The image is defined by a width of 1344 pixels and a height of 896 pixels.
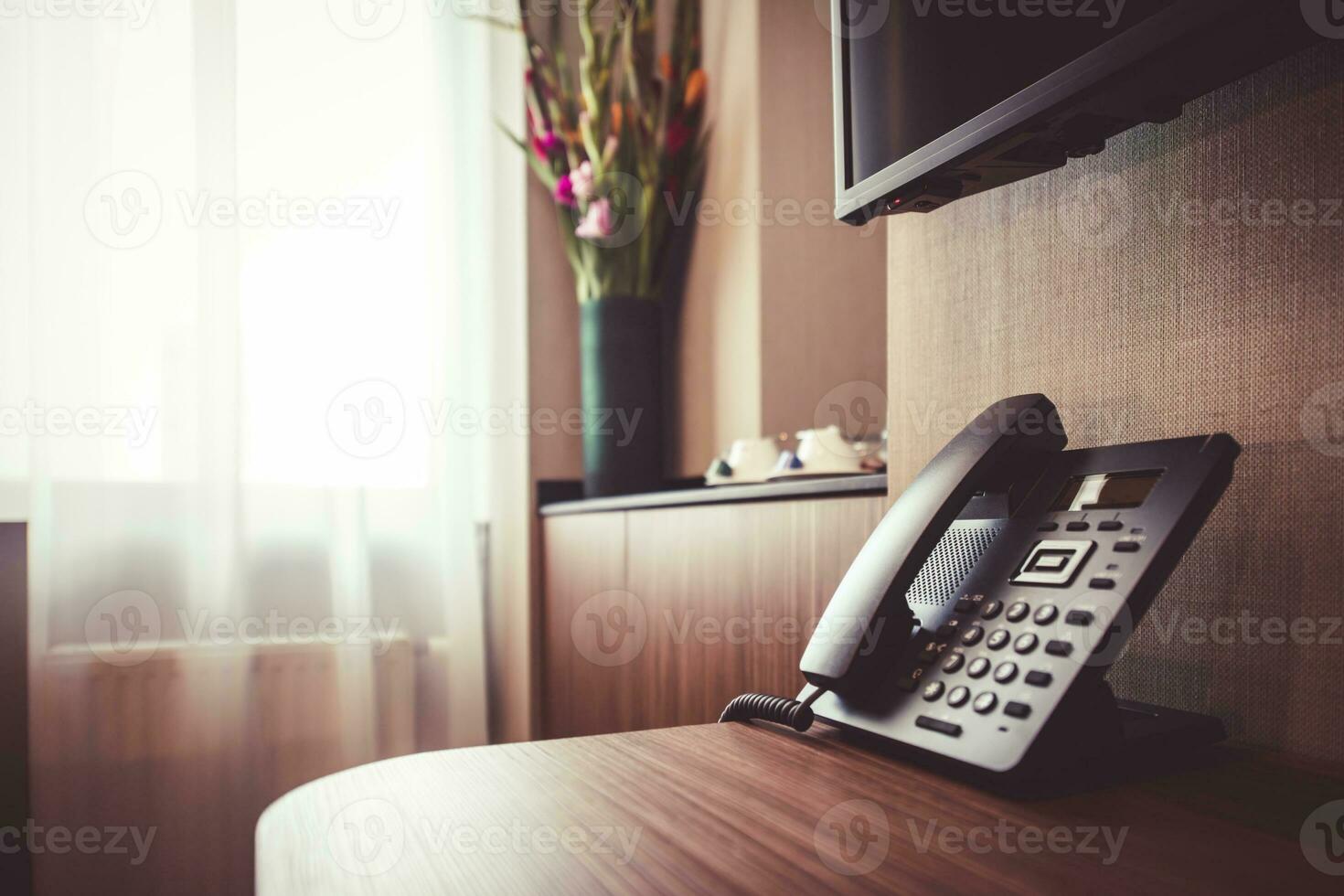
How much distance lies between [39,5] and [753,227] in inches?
57.1

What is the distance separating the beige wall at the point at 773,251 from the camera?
1.83 meters

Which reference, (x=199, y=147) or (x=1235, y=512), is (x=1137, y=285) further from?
(x=199, y=147)

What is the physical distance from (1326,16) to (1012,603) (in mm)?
316

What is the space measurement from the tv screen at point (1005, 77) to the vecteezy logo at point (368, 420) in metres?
1.53

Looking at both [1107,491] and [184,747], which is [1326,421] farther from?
[184,747]

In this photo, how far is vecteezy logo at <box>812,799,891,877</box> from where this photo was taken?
345 millimetres

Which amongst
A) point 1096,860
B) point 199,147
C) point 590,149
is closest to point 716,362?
point 590,149

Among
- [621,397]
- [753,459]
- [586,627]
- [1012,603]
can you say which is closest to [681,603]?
[753,459]

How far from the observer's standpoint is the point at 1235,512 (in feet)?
1.71

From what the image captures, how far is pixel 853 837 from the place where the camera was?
1.23 feet
